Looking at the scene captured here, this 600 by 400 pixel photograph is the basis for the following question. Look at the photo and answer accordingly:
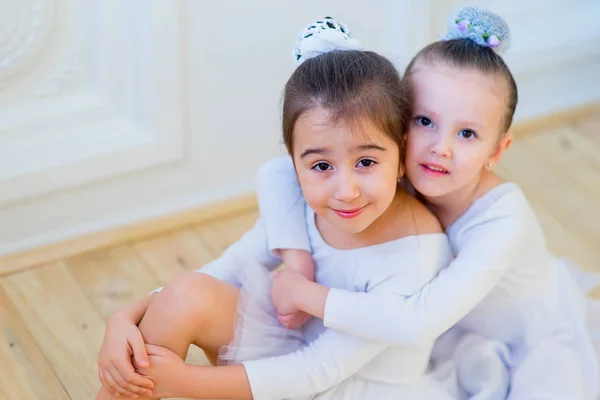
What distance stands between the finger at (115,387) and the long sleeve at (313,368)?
0.16 m

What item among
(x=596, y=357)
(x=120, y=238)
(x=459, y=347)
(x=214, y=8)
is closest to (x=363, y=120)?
(x=459, y=347)

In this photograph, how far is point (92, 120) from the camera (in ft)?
6.00

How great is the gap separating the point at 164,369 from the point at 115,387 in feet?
0.24

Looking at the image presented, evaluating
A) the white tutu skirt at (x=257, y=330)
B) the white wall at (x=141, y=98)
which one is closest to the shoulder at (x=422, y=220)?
the white tutu skirt at (x=257, y=330)

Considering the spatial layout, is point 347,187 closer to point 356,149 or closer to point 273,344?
point 356,149

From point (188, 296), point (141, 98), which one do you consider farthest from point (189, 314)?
point (141, 98)

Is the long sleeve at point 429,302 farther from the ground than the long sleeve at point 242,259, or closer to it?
farther from the ground

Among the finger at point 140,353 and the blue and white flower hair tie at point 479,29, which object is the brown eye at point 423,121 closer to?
the blue and white flower hair tie at point 479,29

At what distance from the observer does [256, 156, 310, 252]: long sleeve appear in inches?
52.9

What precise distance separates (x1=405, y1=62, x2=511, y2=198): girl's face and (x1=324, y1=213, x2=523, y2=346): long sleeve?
98 mm

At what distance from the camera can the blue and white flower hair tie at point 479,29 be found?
1271 mm

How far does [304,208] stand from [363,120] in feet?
0.81

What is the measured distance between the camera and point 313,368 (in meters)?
1.27

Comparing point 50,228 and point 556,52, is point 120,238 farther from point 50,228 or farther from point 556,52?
point 556,52
